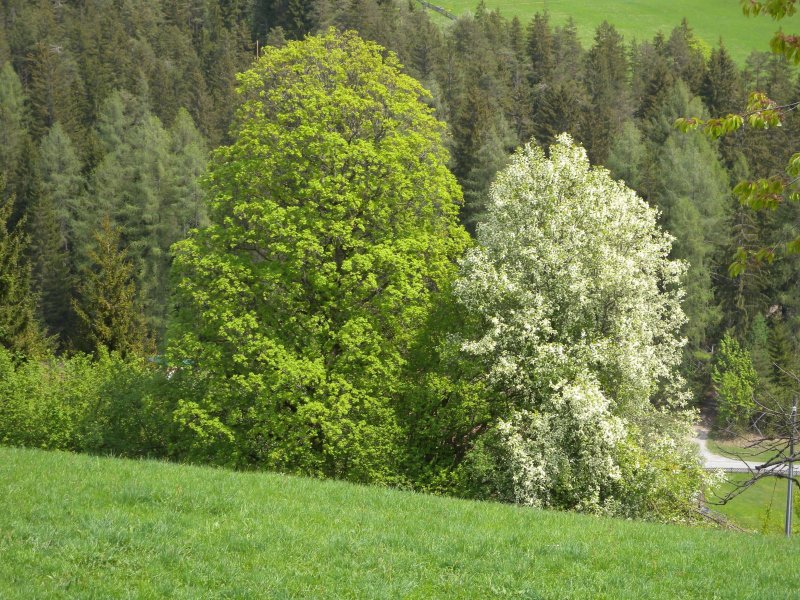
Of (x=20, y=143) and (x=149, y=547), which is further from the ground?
(x=20, y=143)

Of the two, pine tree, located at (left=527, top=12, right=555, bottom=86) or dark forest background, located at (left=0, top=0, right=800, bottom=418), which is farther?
pine tree, located at (left=527, top=12, right=555, bottom=86)

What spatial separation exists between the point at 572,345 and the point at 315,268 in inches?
372

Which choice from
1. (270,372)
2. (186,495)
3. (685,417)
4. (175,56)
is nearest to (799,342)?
(685,417)

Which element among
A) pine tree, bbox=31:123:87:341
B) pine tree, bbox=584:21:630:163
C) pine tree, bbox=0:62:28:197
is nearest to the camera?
pine tree, bbox=31:123:87:341

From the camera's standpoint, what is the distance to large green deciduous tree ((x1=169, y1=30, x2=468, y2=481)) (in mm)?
29672

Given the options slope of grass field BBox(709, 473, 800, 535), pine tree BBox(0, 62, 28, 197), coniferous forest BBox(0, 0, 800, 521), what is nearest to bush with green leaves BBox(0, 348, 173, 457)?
A: coniferous forest BBox(0, 0, 800, 521)

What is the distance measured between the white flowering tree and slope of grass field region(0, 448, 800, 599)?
10.5 meters

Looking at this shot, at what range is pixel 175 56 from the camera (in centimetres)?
13588

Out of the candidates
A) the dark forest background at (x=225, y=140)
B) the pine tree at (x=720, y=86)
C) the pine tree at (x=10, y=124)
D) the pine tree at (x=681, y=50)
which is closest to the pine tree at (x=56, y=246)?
the dark forest background at (x=225, y=140)

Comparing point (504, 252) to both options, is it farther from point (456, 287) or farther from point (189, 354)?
point (189, 354)

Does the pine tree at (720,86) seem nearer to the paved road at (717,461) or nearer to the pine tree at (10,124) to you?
the paved road at (717,461)

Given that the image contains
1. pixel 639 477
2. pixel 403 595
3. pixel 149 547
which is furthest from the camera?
pixel 639 477

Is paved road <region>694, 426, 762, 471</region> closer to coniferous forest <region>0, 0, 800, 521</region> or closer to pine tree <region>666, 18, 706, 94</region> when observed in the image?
coniferous forest <region>0, 0, 800, 521</region>

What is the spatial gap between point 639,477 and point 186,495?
17.4m
